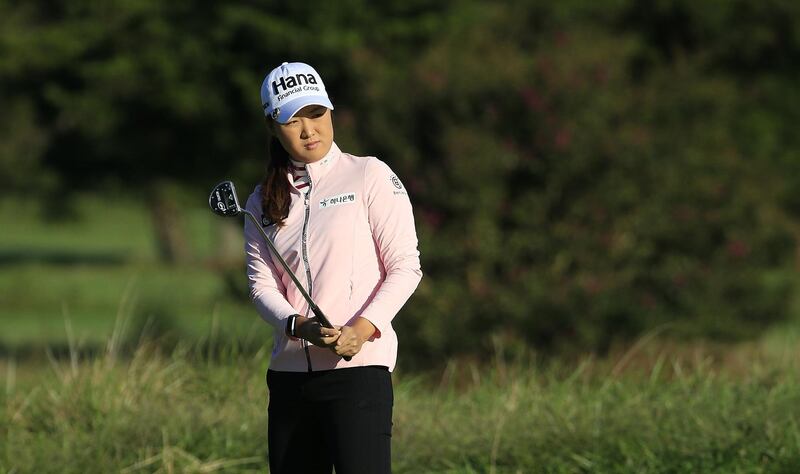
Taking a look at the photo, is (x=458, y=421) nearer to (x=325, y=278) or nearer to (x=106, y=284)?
(x=325, y=278)

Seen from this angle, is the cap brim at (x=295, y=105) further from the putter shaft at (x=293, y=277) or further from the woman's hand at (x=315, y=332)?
the woman's hand at (x=315, y=332)

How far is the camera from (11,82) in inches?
969

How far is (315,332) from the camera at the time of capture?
14.0ft

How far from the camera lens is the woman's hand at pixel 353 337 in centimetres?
425

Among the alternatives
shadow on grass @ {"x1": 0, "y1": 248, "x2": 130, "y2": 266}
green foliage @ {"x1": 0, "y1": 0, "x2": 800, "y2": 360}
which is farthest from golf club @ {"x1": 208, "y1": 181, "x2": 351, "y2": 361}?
shadow on grass @ {"x1": 0, "y1": 248, "x2": 130, "y2": 266}

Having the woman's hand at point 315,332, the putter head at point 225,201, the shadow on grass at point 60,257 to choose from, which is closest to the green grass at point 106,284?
the shadow on grass at point 60,257

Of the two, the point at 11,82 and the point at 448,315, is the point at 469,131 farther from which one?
the point at 11,82

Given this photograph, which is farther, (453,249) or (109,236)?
(109,236)

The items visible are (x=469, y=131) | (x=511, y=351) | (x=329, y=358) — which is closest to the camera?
(x=329, y=358)

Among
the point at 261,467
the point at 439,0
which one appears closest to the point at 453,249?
the point at 261,467

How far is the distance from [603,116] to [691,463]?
8.77m

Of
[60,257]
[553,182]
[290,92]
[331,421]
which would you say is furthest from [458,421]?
[60,257]

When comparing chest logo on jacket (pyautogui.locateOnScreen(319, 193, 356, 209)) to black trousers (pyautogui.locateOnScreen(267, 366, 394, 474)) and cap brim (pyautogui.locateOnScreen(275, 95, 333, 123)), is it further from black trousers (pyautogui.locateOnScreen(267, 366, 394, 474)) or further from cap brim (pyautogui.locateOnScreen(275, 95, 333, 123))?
black trousers (pyautogui.locateOnScreen(267, 366, 394, 474))

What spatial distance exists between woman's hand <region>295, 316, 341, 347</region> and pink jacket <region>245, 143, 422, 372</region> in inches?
4.3
